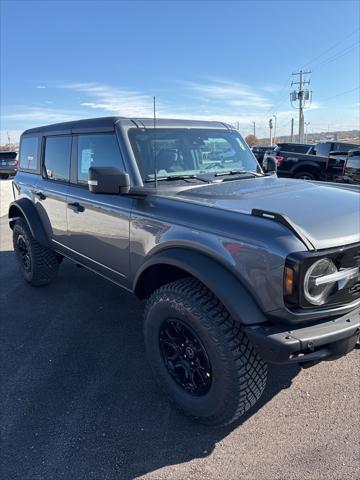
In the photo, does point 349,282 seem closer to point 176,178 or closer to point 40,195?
point 176,178

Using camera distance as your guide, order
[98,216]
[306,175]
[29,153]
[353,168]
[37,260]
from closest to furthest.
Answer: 1. [98,216]
2. [37,260]
3. [29,153]
4. [353,168]
5. [306,175]

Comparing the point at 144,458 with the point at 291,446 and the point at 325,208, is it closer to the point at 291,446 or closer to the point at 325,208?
the point at 291,446

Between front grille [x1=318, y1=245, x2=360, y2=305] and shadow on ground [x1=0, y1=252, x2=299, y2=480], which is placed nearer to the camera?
front grille [x1=318, y1=245, x2=360, y2=305]

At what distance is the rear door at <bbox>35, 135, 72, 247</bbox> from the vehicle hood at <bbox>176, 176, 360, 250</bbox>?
1.68 metres

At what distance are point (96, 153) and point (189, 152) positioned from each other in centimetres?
84

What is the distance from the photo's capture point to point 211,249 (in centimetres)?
237

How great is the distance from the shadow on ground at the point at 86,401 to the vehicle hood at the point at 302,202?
137 centimetres

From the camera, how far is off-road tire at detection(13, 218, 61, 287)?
16.1ft

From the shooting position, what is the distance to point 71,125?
411cm

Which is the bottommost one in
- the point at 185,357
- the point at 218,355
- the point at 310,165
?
the point at 185,357

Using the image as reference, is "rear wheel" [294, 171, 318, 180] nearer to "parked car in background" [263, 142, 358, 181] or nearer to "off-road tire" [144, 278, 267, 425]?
"parked car in background" [263, 142, 358, 181]

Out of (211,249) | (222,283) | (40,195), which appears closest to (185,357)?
(222,283)

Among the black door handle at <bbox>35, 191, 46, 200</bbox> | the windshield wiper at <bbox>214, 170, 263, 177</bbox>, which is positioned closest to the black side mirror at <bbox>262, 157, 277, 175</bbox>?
the windshield wiper at <bbox>214, 170, 263, 177</bbox>

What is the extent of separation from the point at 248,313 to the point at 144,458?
43.0 inches
